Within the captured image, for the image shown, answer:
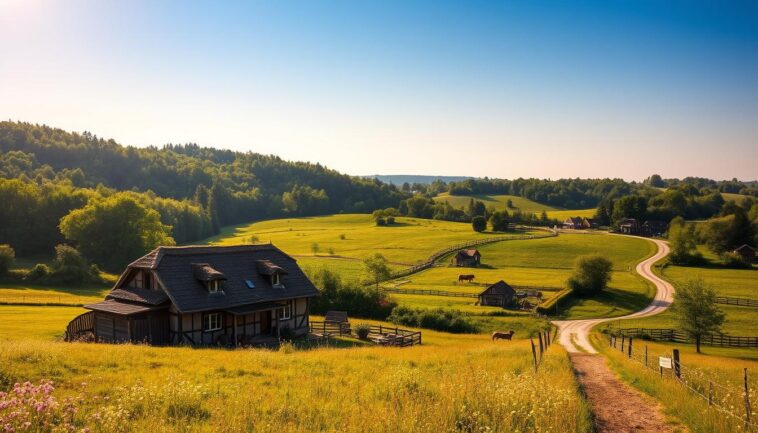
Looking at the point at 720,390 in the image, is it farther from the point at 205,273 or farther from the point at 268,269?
the point at 268,269

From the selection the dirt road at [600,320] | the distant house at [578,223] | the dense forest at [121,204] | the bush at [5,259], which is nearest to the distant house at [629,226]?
the dense forest at [121,204]

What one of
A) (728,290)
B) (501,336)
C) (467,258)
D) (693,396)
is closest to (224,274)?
(501,336)

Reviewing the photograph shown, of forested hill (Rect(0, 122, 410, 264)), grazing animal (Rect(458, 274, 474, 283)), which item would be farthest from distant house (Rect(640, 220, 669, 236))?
forested hill (Rect(0, 122, 410, 264))

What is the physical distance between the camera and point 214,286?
34688mm

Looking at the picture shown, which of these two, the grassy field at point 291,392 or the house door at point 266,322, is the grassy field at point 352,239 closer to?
the house door at point 266,322

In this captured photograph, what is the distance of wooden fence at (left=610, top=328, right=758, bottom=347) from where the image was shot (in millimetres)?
52281

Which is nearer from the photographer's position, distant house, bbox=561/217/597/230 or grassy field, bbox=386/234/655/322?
grassy field, bbox=386/234/655/322

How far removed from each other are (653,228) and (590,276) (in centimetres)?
7706

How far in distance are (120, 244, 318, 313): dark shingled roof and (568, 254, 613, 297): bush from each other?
1830 inches

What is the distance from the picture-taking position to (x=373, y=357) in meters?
23.1

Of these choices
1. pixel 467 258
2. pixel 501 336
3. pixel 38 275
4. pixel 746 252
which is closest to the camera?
pixel 501 336

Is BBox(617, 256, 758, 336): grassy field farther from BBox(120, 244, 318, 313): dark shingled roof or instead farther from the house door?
the house door

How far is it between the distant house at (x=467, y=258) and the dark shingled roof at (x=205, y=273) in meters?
68.5

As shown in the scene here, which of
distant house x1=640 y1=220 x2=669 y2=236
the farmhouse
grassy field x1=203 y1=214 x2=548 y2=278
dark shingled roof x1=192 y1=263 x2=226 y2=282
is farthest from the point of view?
distant house x1=640 y1=220 x2=669 y2=236
